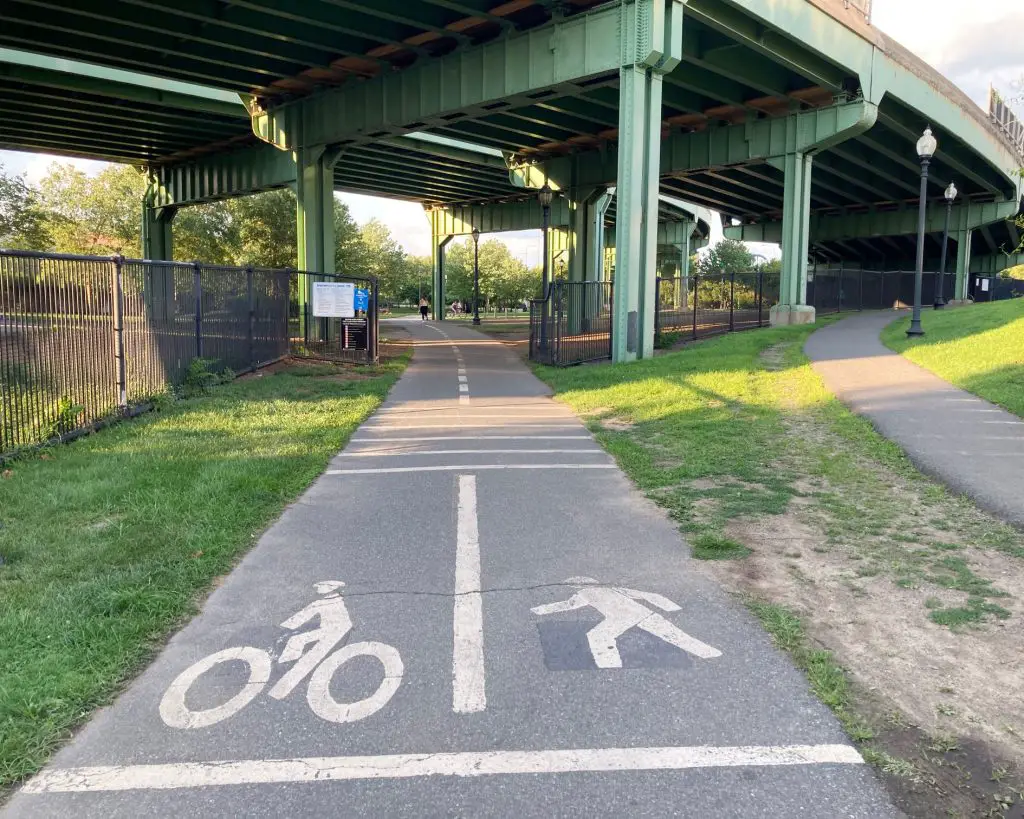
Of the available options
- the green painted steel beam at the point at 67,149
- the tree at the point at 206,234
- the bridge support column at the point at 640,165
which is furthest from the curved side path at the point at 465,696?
the tree at the point at 206,234

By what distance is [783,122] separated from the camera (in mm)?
26688

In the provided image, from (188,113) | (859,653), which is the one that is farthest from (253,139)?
(859,653)

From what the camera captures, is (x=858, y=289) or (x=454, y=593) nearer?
(x=454, y=593)

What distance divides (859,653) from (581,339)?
1668 cm

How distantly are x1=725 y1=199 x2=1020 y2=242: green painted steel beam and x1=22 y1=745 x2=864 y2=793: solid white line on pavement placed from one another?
47188 mm

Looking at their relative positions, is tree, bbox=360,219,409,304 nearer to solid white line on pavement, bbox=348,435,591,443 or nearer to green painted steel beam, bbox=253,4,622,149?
A: green painted steel beam, bbox=253,4,622,149

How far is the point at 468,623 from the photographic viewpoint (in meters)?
4.39

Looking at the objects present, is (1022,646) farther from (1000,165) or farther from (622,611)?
(1000,165)

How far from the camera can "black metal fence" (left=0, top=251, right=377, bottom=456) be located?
832 cm

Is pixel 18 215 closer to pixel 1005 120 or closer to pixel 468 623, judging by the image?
pixel 468 623

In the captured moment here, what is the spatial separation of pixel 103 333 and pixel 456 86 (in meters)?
14.4

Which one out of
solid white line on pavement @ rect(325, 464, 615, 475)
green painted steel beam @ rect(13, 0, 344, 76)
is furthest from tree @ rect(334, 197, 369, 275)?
solid white line on pavement @ rect(325, 464, 615, 475)

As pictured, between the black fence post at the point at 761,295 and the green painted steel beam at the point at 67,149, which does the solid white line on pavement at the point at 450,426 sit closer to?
the black fence post at the point at 761,295

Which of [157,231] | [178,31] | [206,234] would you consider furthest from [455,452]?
[206,234]
